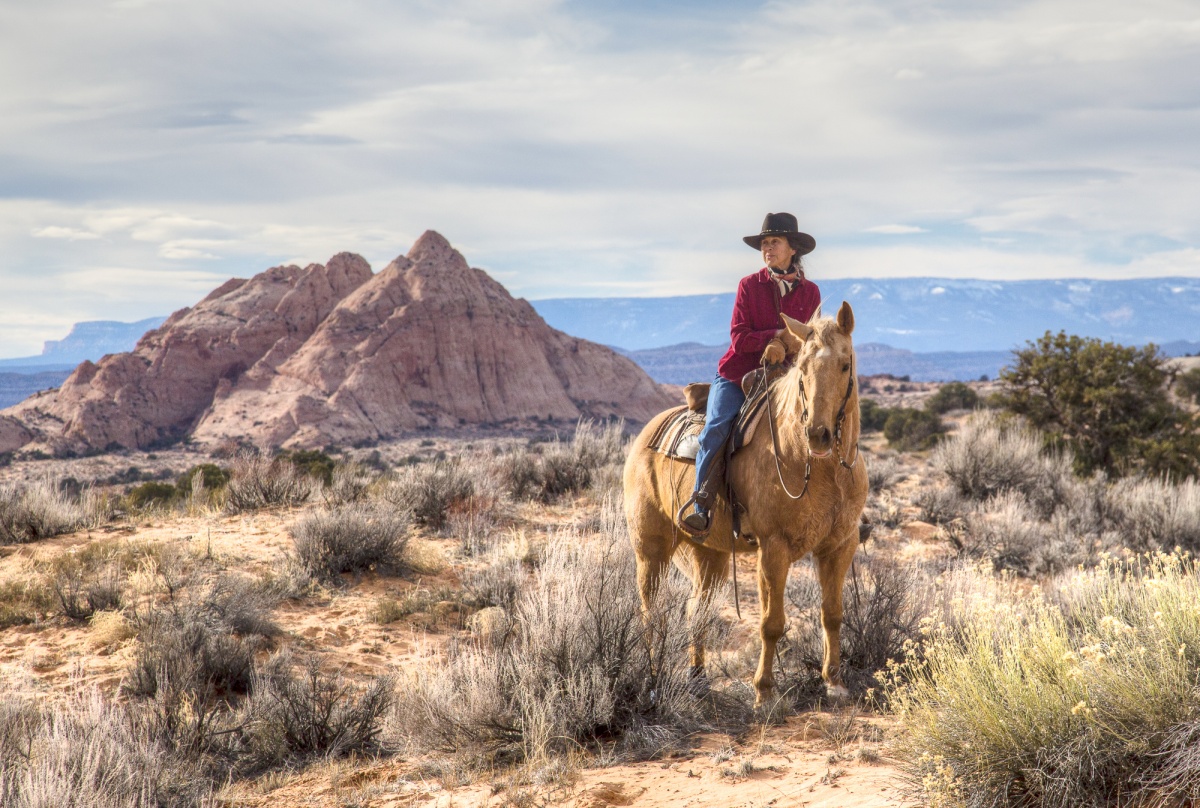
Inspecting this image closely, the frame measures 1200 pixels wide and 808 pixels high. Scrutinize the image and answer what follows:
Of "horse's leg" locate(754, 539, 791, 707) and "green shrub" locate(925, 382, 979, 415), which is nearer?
"horse's leg" locate(754, 539, 791, 707)

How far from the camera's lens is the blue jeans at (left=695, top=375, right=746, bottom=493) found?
590 centimetres

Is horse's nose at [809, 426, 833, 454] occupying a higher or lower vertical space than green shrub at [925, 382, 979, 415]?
lower

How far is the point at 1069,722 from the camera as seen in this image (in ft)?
11.9

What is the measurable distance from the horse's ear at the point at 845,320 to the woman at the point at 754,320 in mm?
935

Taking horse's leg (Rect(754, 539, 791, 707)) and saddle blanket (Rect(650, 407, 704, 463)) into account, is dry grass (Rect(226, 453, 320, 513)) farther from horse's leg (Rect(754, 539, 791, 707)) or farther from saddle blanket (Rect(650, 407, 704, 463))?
horse's leg (Rect(754, 539, 791, 707))

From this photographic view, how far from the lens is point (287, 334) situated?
224 ft

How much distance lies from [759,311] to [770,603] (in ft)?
6.97

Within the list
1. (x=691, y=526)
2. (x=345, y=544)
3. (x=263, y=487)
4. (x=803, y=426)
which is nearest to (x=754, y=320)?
(x=803, y=426)

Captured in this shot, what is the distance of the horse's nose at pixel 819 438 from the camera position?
15.0 feet

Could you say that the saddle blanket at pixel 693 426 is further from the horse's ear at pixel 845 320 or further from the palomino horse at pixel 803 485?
the horse's ear at pixel 845 320

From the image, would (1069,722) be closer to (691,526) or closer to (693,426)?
(691,526)

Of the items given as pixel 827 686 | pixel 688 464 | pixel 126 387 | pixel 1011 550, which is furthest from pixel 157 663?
pixel 126 387

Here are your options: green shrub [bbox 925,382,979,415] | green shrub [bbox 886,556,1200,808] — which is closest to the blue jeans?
green shrub [bbox 886,556,1200,808]

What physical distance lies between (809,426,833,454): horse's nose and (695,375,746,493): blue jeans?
135 centimetres
